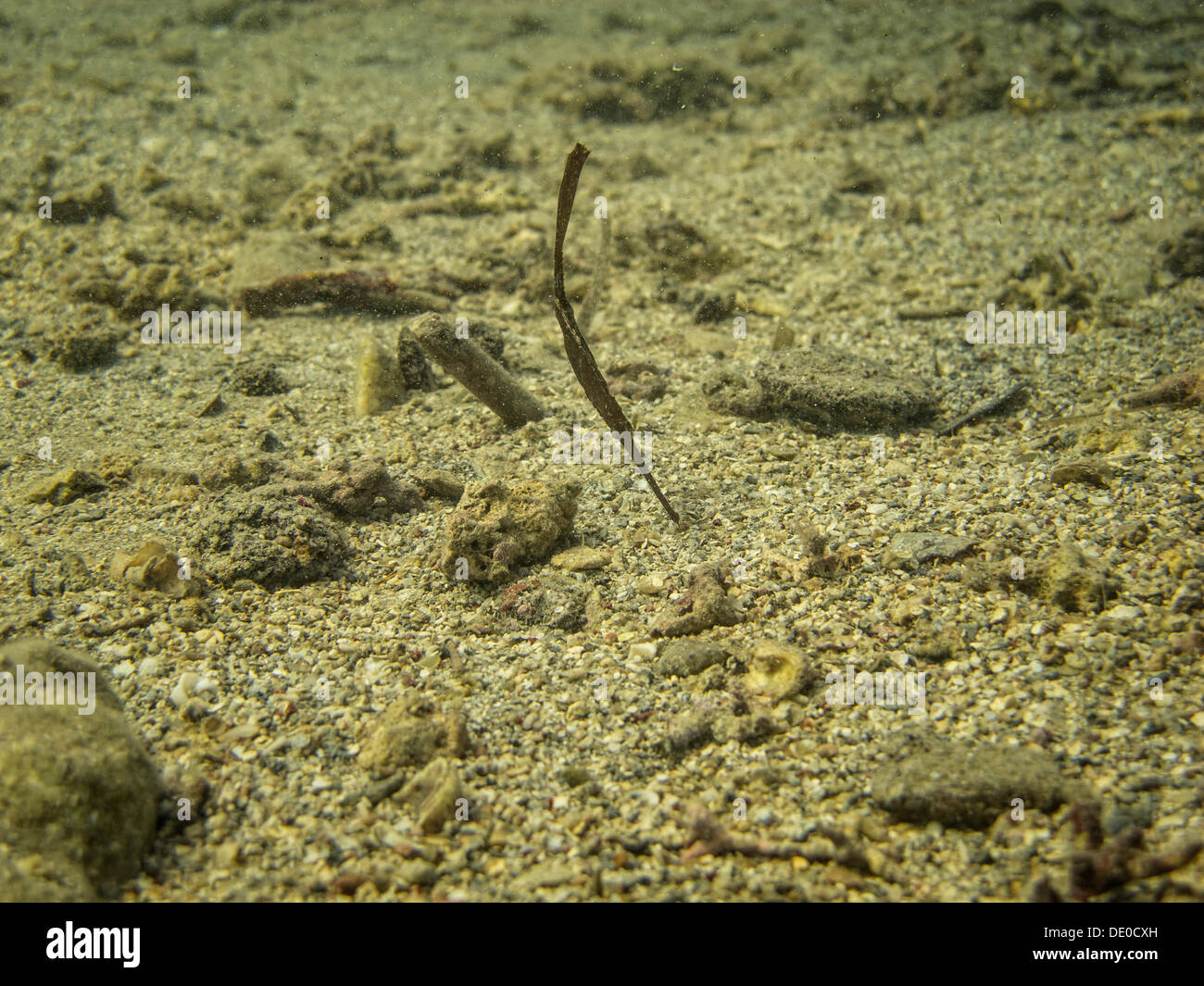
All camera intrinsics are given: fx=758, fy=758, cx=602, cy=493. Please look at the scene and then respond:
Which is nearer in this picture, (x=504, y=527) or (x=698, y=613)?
(x=698, y=613)

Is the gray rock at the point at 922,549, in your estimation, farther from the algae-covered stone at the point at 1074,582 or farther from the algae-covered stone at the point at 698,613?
the algae-covered stone at the point at 698,613

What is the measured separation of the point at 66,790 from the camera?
2363 mm


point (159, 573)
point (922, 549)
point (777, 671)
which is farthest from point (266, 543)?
point (922, 549)

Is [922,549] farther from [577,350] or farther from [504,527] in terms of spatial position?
[504,527]

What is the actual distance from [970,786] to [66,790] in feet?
9.61

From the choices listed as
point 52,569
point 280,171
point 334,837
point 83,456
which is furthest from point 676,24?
point 334,837

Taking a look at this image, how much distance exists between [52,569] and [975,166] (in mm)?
9275

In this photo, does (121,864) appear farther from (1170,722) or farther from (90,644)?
(1170,722)

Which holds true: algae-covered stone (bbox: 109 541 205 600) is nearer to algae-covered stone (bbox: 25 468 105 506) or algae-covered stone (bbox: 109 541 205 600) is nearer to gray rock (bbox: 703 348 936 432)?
algae-covered stone (bbox: 25 468 105 506)

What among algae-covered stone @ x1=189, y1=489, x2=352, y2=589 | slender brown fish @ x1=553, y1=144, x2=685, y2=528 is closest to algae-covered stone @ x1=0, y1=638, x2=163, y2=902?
algae-covered stone @ x1=189, y1=489, x2=352, y2=589

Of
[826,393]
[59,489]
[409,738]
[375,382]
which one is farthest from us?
[375,382]

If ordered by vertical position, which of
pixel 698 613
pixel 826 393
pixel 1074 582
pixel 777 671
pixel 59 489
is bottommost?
pixel 777 671

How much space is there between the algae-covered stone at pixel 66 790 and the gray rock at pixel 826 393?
12.7ft
